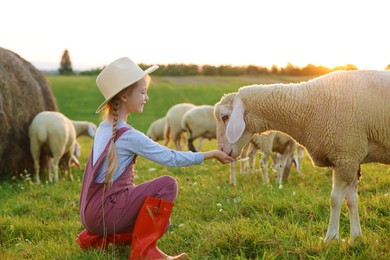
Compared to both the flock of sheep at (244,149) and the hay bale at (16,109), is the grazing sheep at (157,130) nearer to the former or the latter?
the flock of sheep at (244,149)

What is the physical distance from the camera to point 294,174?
8.49m

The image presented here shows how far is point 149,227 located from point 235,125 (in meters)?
1.19

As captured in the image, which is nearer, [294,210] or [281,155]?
[294,210]

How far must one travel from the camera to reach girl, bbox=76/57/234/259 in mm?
3873

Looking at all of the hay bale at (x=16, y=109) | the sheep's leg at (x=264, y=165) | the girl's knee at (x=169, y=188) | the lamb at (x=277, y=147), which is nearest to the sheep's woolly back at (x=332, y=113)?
the girl's knee at (x=169, y=188)

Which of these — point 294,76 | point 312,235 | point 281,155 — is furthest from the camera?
point 294,76

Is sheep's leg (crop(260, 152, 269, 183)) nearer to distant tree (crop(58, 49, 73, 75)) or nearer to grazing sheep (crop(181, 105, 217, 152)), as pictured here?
grazing sheep (crop(181, 105, 217, 152))

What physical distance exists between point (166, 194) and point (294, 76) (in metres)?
47.6

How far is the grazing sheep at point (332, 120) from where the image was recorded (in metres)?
4.19

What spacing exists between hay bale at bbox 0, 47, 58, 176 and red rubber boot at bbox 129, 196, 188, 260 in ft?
19.3

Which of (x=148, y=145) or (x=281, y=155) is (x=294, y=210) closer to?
(x=148, y=145)

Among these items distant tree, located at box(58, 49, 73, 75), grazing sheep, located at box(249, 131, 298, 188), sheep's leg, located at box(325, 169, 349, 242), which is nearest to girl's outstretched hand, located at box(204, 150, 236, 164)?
sheep's leg, located at box(325, 169, 349, 242)

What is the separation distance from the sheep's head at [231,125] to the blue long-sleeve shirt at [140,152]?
568 mm

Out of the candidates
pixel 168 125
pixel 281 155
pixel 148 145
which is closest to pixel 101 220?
pixel 148 145
